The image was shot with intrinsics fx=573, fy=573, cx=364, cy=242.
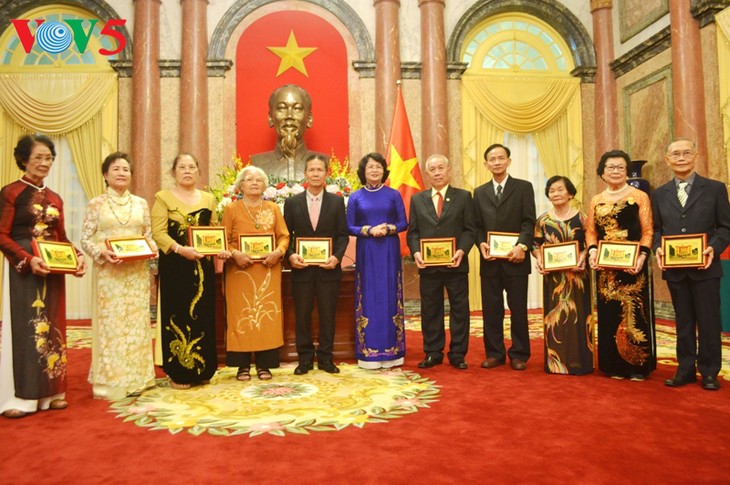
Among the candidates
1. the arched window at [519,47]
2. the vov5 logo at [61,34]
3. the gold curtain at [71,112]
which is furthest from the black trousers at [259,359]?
the arched window at [519,47]

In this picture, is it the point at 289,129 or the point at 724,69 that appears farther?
the point at 289,129

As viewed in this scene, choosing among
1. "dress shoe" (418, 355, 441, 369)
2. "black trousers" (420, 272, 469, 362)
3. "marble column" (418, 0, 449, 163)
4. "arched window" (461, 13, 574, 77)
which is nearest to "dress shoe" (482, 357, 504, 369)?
"black trousers" (420, 272, 469, 362)

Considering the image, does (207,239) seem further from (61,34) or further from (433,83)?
(61,34)

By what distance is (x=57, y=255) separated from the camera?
3.15 metres

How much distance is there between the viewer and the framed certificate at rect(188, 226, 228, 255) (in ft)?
11.5

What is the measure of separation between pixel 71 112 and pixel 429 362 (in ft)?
20.5

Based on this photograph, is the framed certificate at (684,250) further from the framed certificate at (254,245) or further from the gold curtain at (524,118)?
the gold curtain at (524,118)

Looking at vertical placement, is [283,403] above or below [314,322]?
below

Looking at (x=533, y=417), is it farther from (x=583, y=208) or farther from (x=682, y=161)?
(x=583, y=208)

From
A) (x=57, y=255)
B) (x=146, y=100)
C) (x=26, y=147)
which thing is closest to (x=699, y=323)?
A: (x=57, y=255)

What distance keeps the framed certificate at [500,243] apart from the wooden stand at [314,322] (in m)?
1.17

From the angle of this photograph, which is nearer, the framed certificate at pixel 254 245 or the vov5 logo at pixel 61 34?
the framed certificate at pixel 254 245

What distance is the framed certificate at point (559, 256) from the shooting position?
12.2 ft

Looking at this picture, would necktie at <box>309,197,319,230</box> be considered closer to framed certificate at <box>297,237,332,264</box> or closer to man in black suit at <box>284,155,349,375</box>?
man in black suit at <box>284,155,349,375</box>
